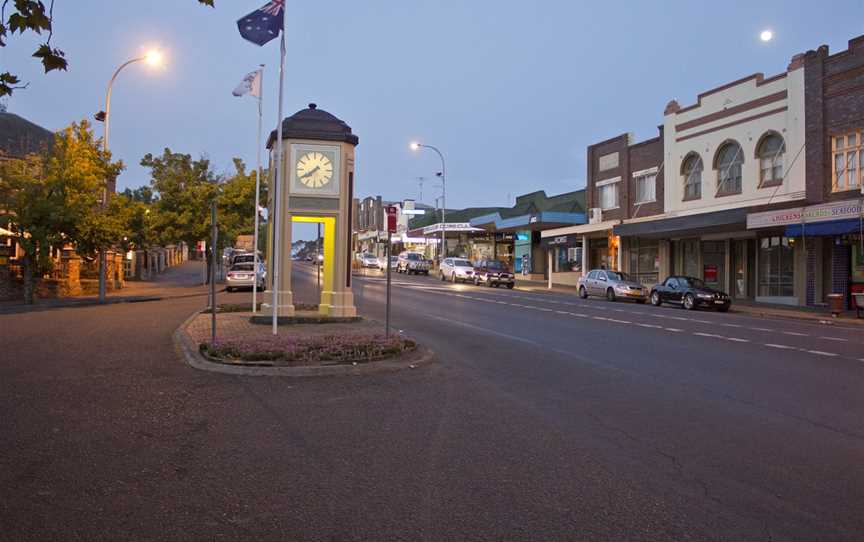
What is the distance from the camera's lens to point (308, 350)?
10.9 m

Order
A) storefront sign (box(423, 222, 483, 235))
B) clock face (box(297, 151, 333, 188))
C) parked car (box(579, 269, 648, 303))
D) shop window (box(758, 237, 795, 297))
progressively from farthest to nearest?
storefront sign (box(423, 222, 483, 235)), parked car (box(579, 269, 648, 303)), shop window (box(758, 237, 795, 297)), clock face (box(297, 151, 333, 188))

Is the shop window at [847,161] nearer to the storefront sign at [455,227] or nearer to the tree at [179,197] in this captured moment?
the tree at [179,197]

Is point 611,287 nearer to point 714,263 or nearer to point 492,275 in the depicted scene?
point 714,263

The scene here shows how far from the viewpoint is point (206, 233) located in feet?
117

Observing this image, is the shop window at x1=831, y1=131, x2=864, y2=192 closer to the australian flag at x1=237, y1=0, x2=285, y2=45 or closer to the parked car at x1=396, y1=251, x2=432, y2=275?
the australian flag at x1=237, y1=0, x2=285, y2=45

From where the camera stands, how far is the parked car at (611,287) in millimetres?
30141

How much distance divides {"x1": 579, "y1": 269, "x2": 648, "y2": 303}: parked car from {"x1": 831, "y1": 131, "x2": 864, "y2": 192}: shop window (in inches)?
336

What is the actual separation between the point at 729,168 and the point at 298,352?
26870mm

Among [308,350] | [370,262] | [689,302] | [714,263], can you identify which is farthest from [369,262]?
[308,350]

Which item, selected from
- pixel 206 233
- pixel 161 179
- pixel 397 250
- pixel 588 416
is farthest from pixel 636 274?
pixel 397 250

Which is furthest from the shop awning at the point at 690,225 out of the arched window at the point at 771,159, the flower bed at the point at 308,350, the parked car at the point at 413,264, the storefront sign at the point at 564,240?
the parked car at the point at 413,264

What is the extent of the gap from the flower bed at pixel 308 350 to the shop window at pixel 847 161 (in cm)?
2051

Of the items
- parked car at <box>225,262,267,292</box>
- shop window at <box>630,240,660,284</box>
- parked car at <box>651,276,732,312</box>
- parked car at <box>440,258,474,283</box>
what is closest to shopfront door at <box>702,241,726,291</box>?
shop window at <box>630,240,660,284</box>

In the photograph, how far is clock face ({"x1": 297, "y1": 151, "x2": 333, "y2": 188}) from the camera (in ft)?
55.0
